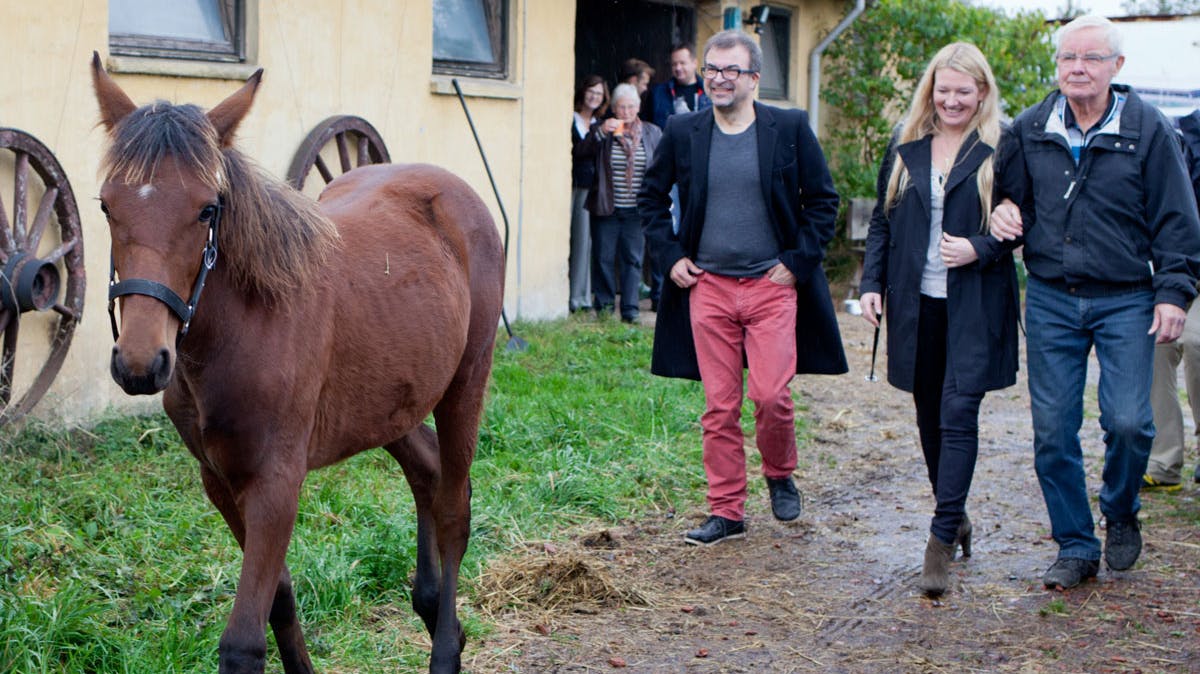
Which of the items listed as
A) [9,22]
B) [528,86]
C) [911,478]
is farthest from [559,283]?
[9,22]

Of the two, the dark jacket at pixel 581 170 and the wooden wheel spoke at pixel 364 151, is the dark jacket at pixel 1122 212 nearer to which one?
the wooden wheel spoke at pixel 364 151

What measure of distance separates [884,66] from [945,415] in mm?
10922

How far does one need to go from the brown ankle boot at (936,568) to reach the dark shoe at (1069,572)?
439mm

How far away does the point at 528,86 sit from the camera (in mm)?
10773

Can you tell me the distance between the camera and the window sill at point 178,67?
7.21 m

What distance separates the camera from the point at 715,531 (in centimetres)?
581

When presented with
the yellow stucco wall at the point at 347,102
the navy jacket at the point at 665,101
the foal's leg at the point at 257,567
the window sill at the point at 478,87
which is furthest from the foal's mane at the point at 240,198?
the navy jacket at the point at 665,101

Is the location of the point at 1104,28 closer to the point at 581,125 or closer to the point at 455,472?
the point at 455,472

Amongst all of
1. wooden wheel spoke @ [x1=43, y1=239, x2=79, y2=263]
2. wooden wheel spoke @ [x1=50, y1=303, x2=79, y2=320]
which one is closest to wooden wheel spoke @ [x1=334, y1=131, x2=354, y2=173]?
wooden wheel spoke @ [x1=43, y1=239, x2=79, y2=263]

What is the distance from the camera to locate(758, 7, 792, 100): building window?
1478 centimetres

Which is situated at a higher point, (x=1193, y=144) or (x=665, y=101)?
(x=665, y=101)

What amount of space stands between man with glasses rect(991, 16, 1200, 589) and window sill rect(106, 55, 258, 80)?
466 cm

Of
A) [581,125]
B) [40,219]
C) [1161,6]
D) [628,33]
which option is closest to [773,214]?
[40,219]

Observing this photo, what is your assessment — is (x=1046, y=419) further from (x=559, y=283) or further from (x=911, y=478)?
(x=559, y=283)
